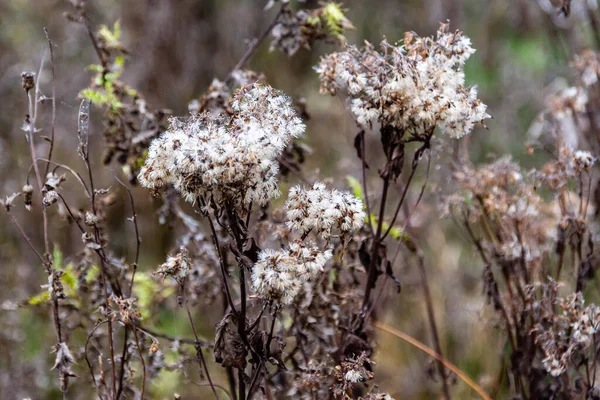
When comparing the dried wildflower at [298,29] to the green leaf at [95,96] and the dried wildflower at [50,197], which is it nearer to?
the green leaf at [95,96]

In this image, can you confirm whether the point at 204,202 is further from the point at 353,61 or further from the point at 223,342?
the point at 353,61

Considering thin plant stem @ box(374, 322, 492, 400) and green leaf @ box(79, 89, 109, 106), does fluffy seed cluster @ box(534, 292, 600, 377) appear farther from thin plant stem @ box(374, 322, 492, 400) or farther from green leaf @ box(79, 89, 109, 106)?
green leaf @ box(79, 89, 109, 106)

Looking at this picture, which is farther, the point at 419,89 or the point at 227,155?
the point at 419,89

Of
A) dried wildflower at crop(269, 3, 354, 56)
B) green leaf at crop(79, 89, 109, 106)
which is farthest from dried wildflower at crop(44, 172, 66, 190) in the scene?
dried wildflower at crop(269, 3, 354, 56)

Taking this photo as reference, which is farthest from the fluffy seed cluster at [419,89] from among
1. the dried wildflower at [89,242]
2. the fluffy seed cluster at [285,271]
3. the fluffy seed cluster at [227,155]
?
the dried wildflower at [89,242]

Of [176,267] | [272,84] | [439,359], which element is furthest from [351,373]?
[272,84]

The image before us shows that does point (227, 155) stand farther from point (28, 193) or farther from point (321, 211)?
point (28, 193)

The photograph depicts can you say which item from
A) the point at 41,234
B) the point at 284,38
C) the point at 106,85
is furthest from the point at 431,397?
the point at 41,234
